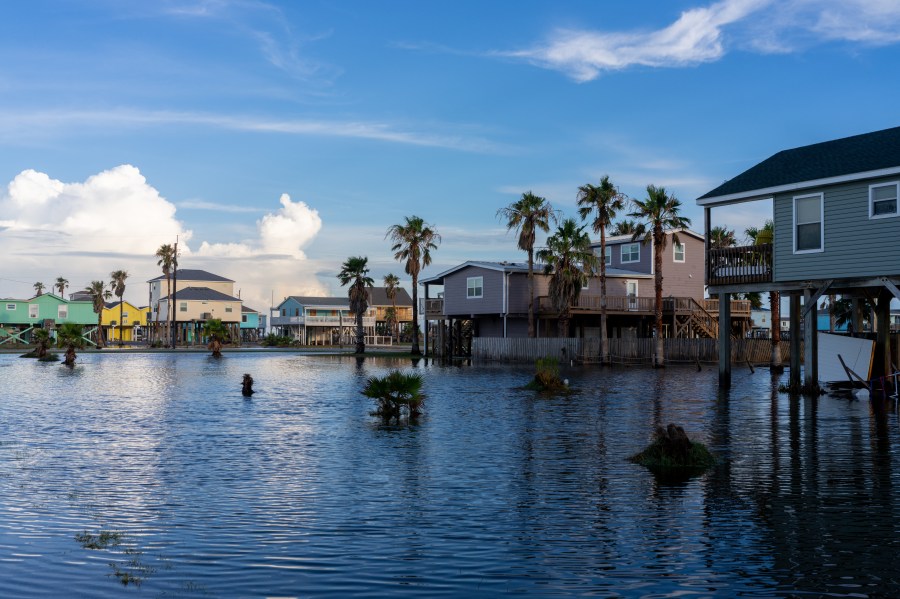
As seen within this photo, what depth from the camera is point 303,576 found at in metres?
9.30

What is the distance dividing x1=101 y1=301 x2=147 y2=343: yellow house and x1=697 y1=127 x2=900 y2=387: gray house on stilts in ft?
418

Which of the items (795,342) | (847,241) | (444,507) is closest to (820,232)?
(847,241)

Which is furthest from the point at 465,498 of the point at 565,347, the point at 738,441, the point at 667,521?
the point at 565,347

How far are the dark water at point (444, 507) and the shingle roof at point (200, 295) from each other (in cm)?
10775

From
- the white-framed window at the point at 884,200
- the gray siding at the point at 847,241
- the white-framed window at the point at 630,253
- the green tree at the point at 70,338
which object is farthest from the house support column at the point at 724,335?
the green tree at the point at 70,338

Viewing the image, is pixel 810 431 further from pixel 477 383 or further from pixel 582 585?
pixel 477 383

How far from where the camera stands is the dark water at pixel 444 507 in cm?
923

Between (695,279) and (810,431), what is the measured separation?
53.0m

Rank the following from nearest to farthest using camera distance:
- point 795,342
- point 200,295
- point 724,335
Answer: point 795,342, point 724,335, point 200,295

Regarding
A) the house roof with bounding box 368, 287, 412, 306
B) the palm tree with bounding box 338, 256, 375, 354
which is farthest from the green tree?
the house roof with bounding box 368, 287, 412, 306

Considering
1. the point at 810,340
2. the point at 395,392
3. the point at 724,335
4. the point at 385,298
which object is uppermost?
the point at 385,298

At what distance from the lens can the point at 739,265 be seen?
3338 cm

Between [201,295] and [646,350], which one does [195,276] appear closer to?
[201,295]

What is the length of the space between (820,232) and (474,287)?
44.8 meters
